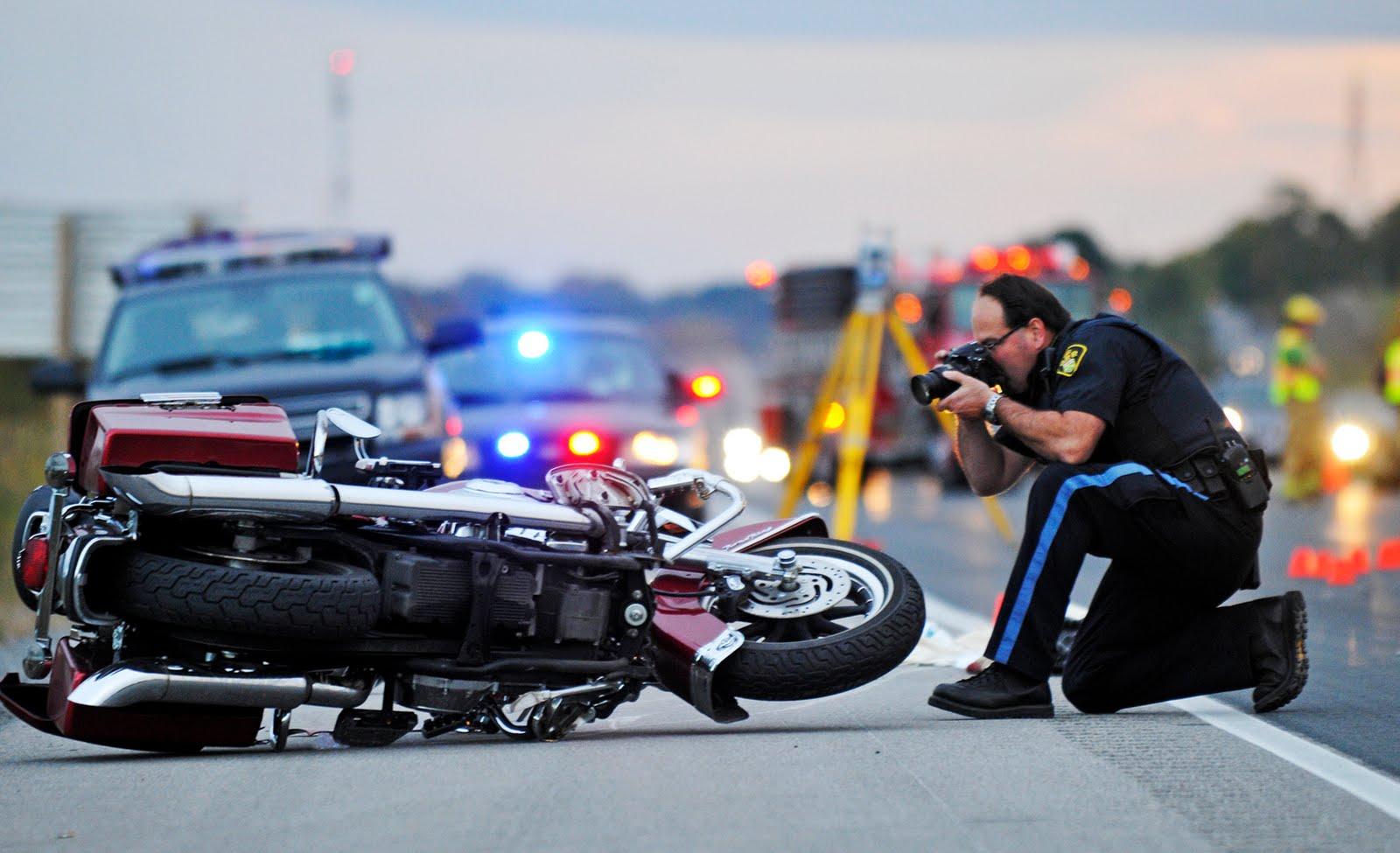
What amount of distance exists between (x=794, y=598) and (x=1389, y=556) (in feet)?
25.6

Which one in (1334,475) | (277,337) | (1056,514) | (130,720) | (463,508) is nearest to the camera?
(130,720)

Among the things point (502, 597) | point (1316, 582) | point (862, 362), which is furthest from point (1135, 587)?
point (862, 362)

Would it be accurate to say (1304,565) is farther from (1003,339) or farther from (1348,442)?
(1348,442)

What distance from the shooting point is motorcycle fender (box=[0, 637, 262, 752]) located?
6418 millimetres

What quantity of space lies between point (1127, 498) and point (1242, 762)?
3.34 ft

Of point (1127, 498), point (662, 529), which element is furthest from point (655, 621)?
point (1127, 498)

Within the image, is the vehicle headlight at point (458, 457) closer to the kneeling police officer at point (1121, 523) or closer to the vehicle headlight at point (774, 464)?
the kneeling police officer at point (1121, 523)

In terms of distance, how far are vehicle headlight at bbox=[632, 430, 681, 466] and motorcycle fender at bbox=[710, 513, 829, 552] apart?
7.21 meters

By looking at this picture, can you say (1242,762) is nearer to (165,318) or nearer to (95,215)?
Answer: (165,318)

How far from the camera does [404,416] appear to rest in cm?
1255

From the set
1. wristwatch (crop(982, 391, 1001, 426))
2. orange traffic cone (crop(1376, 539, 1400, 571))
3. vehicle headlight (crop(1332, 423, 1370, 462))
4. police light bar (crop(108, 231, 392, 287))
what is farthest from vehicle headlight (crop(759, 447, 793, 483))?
wristwatch (crop(982, 391, 1001, 426))

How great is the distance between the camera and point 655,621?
6809mm

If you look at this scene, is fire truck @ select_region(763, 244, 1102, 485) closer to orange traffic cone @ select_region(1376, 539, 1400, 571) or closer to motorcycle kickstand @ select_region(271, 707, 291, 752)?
orange traffic cone @ select_region(1376, 539, 1400, 571)

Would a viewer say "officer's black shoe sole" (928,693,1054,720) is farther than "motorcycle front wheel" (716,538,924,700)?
Yes
